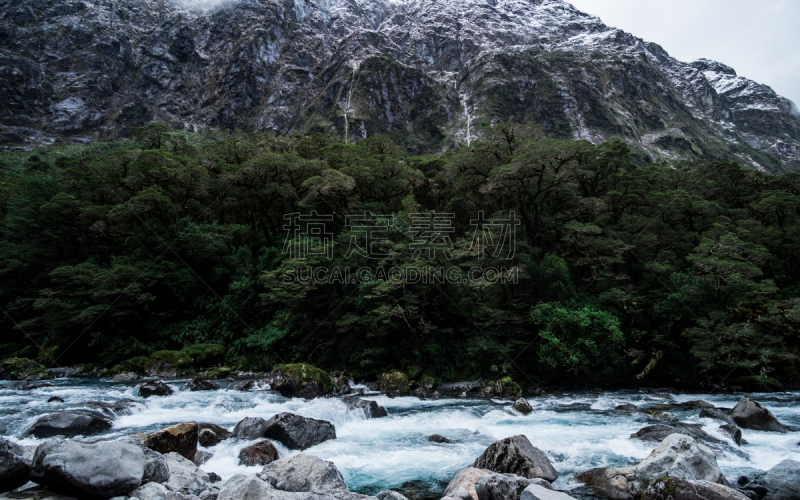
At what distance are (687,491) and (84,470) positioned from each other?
26.8ft

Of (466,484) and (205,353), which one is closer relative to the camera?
(466,484)

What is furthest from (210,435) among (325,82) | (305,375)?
(325,82)

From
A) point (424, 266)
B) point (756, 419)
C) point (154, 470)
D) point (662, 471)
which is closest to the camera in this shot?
point (154, 470)

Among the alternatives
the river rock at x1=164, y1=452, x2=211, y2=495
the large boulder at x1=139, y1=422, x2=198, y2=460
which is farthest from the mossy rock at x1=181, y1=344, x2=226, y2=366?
the river rock at x1=164, y1=452, x2=211, y2=495

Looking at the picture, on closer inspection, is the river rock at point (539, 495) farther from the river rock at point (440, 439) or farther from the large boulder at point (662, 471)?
the river rock at point (440, 439)

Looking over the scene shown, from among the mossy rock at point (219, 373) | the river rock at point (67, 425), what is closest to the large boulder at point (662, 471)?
the river rock at point (67, 425)

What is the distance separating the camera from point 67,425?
30.9 feet

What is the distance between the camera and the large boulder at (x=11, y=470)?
478cm

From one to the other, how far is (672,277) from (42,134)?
112 m

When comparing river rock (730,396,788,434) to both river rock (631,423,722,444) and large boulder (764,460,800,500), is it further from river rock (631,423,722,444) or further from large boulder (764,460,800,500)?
large boulder (764,460,800,500)

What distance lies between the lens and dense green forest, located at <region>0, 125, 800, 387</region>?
1742 centimetres

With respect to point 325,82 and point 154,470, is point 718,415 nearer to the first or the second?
point 154,470

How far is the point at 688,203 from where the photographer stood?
22812 millimetres

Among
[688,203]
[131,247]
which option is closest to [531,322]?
[688,203]
